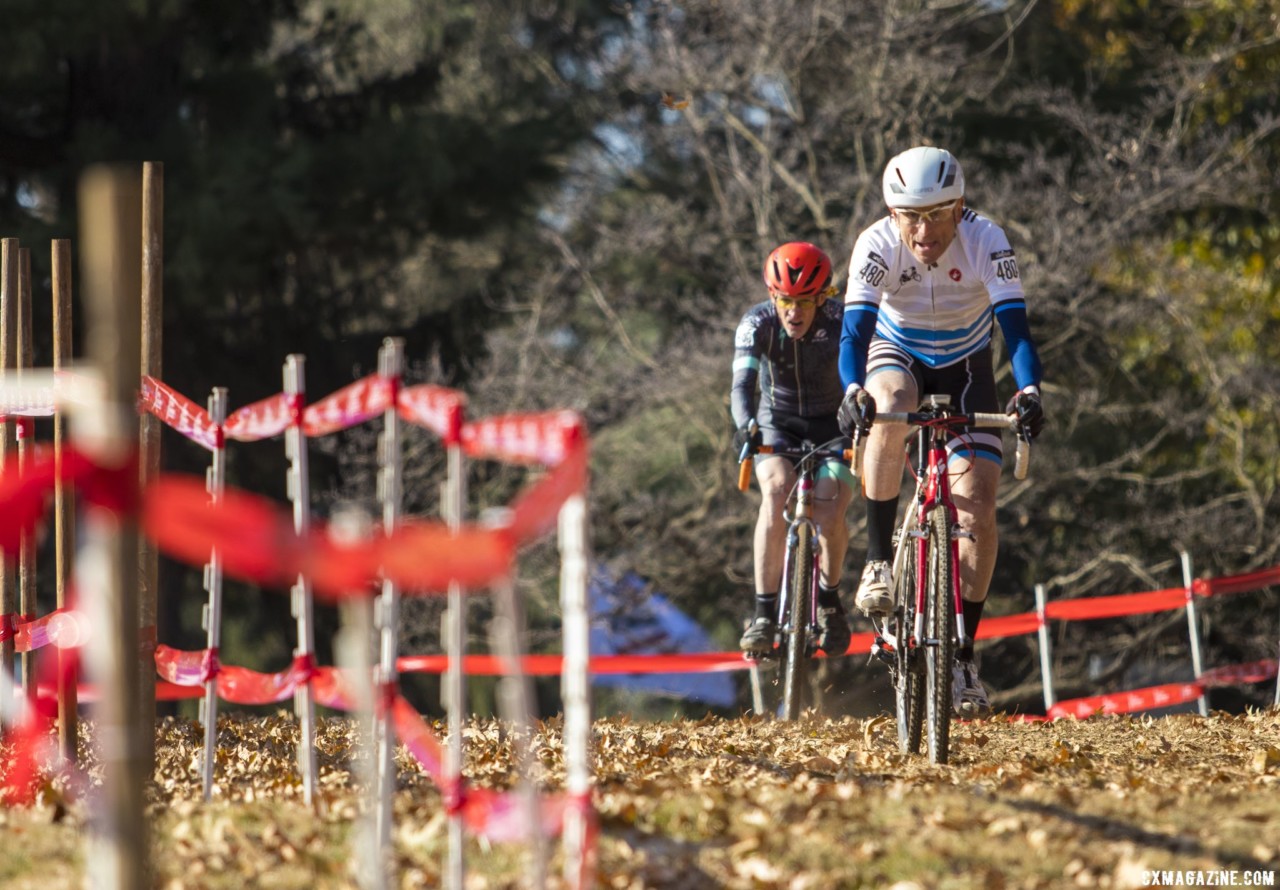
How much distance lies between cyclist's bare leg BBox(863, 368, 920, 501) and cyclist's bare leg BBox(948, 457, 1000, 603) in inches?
10.3

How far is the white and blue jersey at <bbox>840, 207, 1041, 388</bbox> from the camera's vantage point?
729 cm

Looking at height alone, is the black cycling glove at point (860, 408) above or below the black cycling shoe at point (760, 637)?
above

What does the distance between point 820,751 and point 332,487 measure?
42.8 ft

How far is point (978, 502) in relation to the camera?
23.3ft

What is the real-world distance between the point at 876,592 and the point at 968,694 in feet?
1.87

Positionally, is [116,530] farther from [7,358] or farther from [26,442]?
[26,442]

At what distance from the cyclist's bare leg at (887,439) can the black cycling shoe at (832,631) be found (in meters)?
1.73

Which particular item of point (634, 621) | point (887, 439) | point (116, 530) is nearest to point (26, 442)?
point (887, 439)

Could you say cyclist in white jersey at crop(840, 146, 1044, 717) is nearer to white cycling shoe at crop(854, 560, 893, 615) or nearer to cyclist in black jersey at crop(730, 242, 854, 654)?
white cycling shoe at crop(854, 560, 893, 615)

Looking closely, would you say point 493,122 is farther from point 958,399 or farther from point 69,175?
point 958,399

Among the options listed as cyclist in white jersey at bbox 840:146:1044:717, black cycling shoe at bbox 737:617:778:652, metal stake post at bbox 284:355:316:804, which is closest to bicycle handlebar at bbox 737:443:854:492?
black cycling shoe at bbox 737:617:778:652

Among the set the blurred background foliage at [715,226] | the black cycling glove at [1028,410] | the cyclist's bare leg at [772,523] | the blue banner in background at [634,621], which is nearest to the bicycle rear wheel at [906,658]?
the black cycling glove at [1028,410]

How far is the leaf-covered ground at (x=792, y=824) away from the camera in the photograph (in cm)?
490

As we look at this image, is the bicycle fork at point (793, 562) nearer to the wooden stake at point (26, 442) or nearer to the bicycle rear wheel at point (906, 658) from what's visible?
the bicycle rear wheel at point (906, 658)
